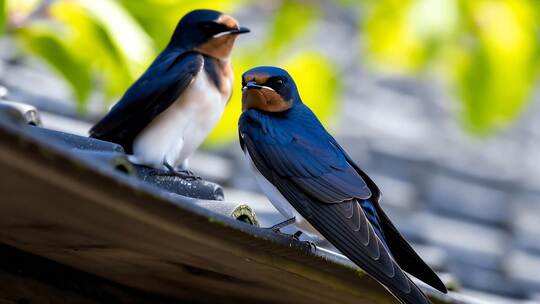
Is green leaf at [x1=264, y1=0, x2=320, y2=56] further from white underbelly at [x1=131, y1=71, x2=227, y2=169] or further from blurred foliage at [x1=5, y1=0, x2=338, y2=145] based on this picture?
white underbelly at [x1=131, y1=71, x2=227, y2=169]

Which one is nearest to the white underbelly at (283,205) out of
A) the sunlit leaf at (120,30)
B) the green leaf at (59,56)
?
the sunlit leaf at (120,30)

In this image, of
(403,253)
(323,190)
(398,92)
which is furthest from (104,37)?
(398,92)

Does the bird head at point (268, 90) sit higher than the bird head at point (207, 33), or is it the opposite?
the bird head at point (207, 33)

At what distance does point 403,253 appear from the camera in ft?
5.66

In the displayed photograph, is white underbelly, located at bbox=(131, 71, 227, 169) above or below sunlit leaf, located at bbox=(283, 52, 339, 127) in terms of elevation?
below

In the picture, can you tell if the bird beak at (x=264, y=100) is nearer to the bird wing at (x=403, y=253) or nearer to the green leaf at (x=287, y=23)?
the bird wing at (x=403, y=253)

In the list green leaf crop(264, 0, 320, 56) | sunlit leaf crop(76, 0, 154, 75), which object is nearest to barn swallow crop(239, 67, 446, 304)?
sunlit leaf crop(76, 0, 154, 75)

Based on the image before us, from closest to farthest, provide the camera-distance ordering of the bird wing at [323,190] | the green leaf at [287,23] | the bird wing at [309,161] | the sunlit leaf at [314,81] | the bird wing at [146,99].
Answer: the bird wing at [323,190], the bird wing at [309,161], the bird wing at [146,99], the sunlit leaf at [314,81], the green leaf at [287,23]

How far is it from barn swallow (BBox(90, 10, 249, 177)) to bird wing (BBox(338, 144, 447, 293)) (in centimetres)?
42

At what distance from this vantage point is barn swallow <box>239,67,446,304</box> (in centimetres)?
163

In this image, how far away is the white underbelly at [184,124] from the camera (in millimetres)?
2240

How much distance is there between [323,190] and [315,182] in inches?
0.9

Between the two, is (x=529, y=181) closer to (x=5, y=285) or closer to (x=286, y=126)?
(x=286, y=126)

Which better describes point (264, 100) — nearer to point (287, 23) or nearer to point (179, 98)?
point (179, 98)
